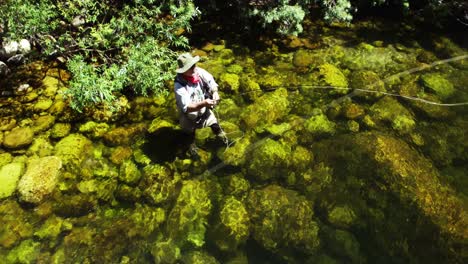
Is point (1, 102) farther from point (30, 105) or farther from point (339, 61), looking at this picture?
point (339, 61)

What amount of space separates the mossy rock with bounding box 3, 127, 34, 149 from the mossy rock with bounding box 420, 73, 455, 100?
8.49 meters

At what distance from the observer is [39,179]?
660 centimetres

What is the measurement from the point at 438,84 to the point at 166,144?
20.5 feet

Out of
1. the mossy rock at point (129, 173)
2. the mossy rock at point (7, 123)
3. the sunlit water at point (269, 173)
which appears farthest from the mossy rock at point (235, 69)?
the mossy rock at point (7, 123)

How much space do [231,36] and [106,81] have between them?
404cm

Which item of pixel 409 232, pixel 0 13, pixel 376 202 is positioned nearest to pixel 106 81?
pixel 0 13

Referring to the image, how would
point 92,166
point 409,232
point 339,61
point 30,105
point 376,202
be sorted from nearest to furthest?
point 409,232 → point 376,202 → point 92,166 → point 30,105 → point 339,61

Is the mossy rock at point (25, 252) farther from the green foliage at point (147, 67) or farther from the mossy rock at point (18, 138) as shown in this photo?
the green foliage at point (147, 67)

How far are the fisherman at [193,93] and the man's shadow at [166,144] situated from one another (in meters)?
0.36

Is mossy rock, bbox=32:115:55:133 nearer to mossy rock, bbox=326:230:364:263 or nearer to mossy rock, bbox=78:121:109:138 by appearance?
mossy rock, bbox=78:121:109:138

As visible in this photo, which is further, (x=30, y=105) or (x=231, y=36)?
(x=231, y=36)

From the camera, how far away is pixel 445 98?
27.1 ft

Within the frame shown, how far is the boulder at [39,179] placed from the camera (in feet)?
21.1

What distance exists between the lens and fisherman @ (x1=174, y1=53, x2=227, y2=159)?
5801 millimetres
